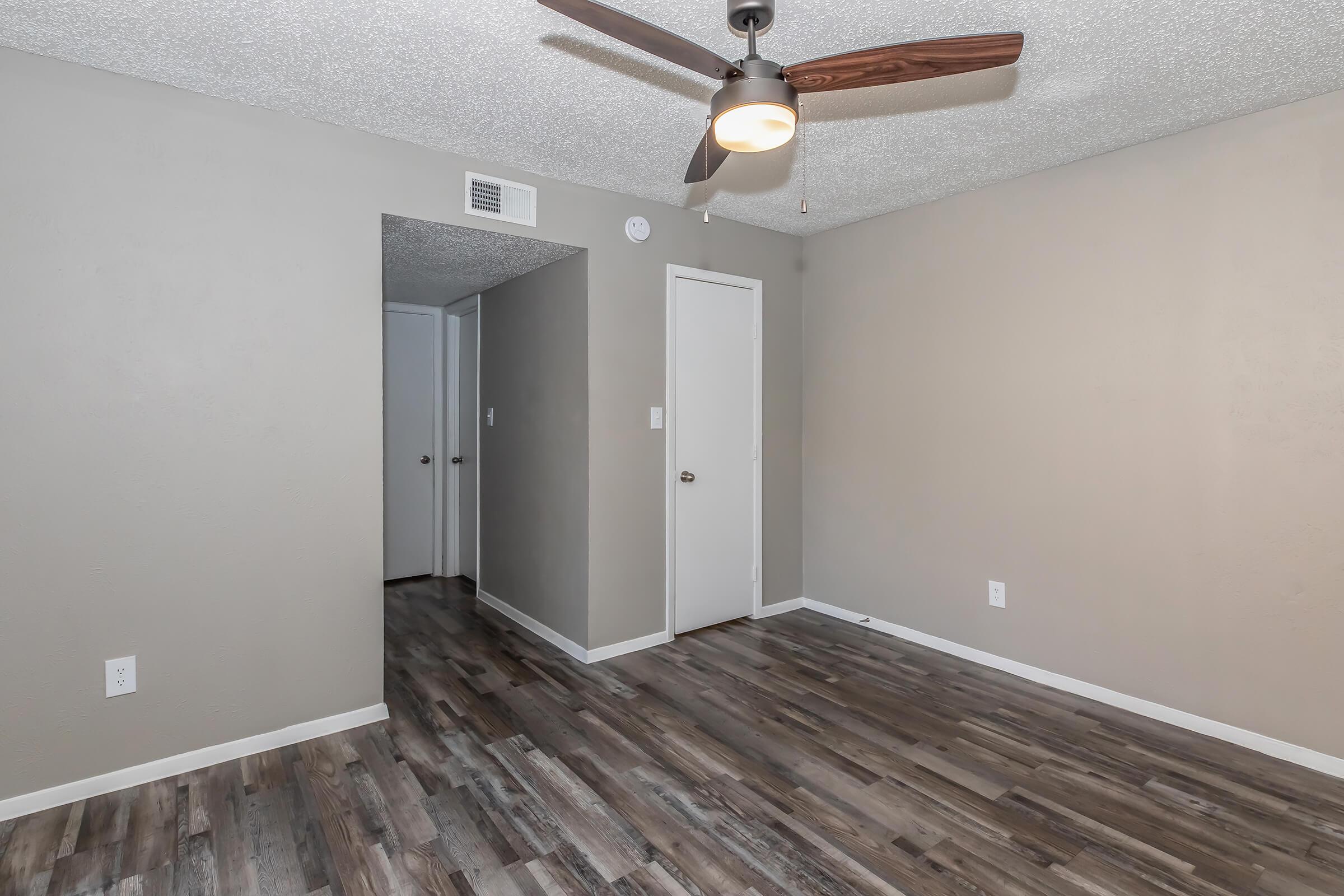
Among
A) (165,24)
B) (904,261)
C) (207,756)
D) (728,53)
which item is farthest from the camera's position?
(904,261)

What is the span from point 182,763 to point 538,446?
218 centimetres

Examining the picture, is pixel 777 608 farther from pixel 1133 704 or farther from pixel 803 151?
pixel 803 151

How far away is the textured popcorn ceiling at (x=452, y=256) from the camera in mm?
3180

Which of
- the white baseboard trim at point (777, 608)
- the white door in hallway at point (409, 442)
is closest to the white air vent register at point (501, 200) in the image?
the white door in hallway at point (409, 442)

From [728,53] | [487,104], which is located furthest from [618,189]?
[728,53]

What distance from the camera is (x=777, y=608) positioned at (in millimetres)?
4379

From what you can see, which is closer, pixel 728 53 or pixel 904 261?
pixel 728 53

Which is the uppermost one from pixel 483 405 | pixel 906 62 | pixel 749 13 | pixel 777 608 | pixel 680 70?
pixel 680 70

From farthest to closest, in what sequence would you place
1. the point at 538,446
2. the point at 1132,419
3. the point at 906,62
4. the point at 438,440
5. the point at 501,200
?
the point at 438,440 → the point at 538,446 → the point at 501,200 → the point at 1132,419 → the point at 906,62

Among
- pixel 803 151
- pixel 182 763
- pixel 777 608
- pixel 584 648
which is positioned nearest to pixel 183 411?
pixel 182 763

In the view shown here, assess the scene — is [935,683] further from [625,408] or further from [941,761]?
[625,408]

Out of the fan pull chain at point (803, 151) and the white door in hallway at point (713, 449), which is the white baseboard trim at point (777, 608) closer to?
the white door in hallway at point (713, 449)

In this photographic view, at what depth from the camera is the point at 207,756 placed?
251cm

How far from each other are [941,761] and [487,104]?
3.02m
